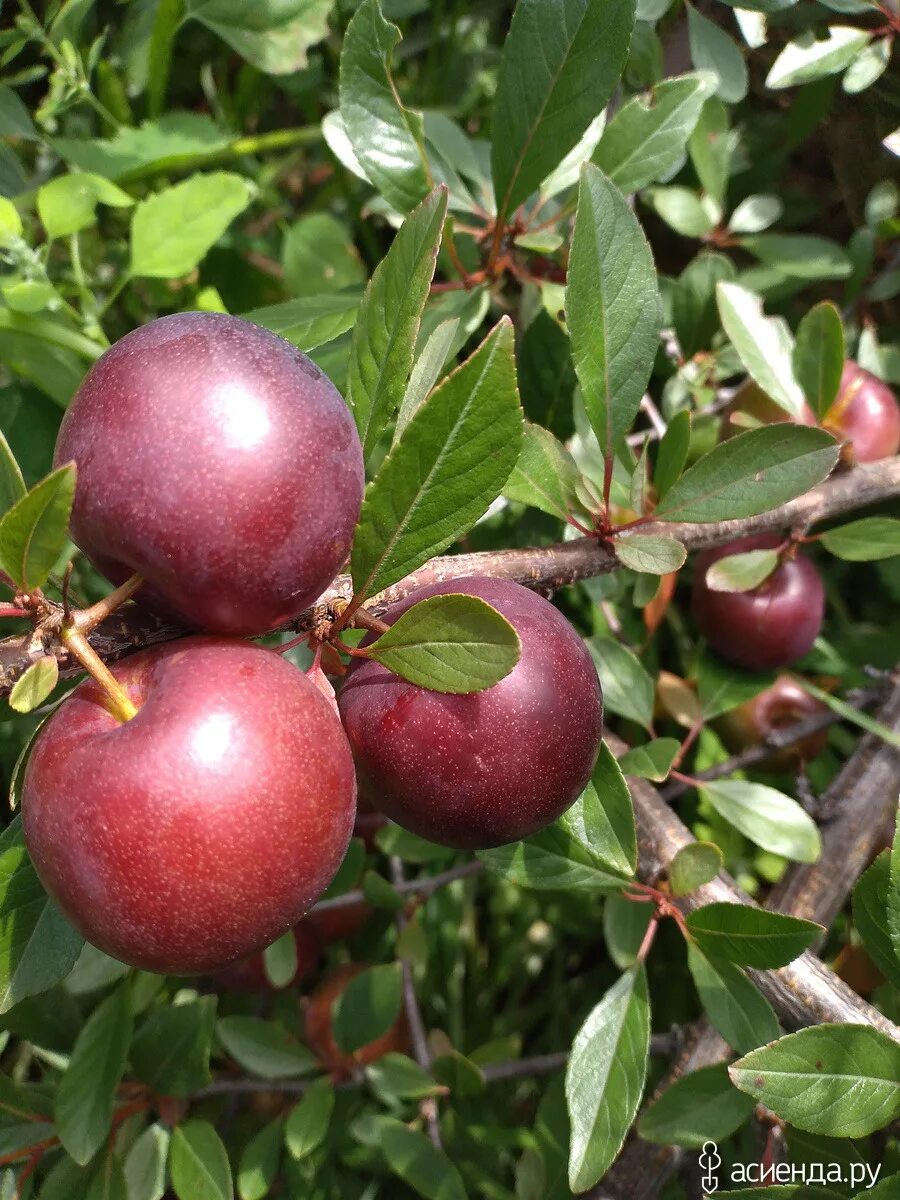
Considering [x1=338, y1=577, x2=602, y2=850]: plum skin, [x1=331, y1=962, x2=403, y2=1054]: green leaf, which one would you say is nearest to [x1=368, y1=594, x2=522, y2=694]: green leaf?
[x1=338, y1=577, x2=602, y2=850]: plum skin

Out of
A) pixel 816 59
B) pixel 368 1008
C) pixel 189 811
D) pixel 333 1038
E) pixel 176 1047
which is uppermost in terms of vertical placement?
pixel 816 59

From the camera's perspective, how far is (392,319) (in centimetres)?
85

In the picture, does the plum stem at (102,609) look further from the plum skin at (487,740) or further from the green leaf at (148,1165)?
the green leaf at (148,1165)

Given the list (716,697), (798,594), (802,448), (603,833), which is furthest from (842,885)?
(802,448)

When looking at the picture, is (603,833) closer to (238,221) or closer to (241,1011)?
(241,1011)

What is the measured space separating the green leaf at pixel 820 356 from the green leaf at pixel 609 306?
0.48m

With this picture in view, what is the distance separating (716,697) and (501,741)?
35.3 inches

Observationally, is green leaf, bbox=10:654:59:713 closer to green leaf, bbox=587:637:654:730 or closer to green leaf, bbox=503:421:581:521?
green leaf, bbox=503:421:581:521

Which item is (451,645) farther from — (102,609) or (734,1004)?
(734,1004)

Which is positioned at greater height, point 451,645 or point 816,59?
point 816,59

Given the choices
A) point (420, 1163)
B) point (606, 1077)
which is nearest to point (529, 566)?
point (606, 1077)

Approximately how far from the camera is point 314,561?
75 centimetres

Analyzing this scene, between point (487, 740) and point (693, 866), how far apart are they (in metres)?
0.48

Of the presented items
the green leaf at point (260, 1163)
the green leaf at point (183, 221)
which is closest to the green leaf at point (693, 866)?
the green leaf at point (260, 1163)
